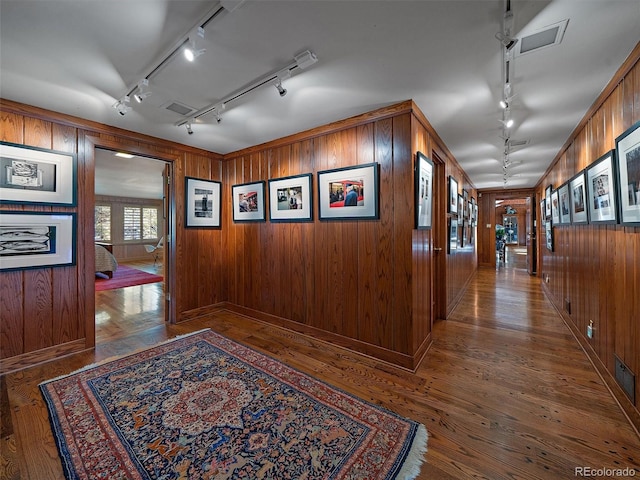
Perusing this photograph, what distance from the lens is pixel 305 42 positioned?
1673 mm

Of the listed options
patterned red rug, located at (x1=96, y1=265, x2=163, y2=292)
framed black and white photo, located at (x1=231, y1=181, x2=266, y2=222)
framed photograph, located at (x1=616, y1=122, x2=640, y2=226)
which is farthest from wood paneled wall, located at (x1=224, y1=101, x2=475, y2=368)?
patterned red rug, located at (x1=96, y1=265, x2=163, y2=292)

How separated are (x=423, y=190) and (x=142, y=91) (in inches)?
104

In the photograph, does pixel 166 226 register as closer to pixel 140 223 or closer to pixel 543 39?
pixel 543 39

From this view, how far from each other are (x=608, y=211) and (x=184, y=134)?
4.31 m

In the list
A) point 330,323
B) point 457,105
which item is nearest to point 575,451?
point 330,323

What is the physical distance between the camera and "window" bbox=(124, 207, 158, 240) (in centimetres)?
969

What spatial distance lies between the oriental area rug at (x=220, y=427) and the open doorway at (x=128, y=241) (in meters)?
1.42

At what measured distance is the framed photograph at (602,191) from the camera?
1981mm

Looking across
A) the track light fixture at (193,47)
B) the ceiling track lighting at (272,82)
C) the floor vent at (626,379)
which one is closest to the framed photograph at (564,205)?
the floor vent at (626,379)

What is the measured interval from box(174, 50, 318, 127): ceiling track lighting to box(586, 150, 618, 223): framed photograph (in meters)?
2.30

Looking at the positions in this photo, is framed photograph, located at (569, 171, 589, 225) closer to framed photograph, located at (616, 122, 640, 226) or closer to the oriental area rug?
framed photograph, located at (616, 122, 640, 226)

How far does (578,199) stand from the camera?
2879 millimetres

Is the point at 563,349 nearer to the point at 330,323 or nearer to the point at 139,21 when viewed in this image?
the point at 330,323

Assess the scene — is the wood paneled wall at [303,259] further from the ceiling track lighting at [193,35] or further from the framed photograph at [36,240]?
the ceiling track lighting at [193,35]
